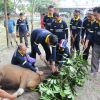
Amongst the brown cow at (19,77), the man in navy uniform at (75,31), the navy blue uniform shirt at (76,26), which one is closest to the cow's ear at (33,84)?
the brown cow at (19,77)

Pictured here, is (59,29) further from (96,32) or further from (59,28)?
(96,32)

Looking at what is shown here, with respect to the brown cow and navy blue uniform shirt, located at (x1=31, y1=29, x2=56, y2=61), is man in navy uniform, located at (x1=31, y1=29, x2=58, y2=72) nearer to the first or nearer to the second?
navy blue uniform shirt, located at (x1=31, y1=29, x2=56, y2=61)

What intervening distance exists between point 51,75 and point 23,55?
842 millimetres

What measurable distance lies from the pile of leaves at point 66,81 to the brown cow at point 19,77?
29 cm

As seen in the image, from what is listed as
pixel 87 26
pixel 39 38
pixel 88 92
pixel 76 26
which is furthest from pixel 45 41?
pixel 76 26

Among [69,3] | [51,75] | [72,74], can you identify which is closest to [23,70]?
[51,75]

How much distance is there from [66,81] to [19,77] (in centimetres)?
108

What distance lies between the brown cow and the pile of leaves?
293mm

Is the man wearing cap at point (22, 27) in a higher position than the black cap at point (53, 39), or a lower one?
lower

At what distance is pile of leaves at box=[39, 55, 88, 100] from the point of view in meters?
5.60

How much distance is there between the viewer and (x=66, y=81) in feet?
20.3

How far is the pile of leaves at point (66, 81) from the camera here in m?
5.60

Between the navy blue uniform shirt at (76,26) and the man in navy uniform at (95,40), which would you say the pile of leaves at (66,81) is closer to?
the man in navy uniform at (95,40)

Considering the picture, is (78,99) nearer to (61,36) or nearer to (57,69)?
(57,69)
